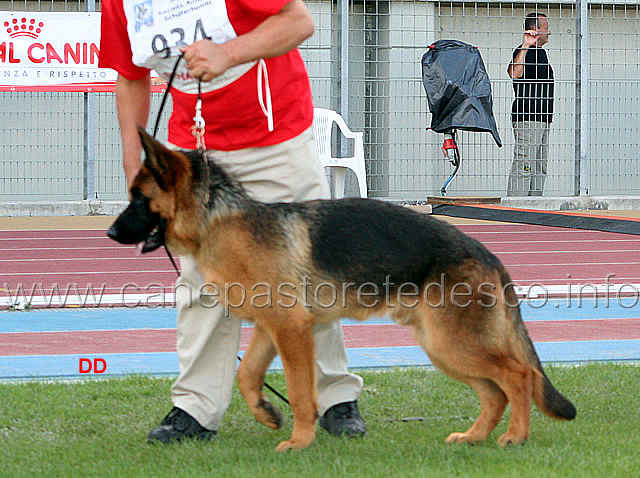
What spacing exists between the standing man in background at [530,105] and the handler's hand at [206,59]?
39.5 feet

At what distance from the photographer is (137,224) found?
387 cm

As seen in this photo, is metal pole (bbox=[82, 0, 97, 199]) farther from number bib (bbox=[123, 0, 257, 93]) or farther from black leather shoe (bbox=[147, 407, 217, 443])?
black leather shoe (bbox=[147, 407, 217, 443])

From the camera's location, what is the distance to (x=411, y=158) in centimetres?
1565

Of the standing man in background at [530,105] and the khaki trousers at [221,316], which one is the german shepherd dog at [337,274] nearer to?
the khaki trousers at [221,316]

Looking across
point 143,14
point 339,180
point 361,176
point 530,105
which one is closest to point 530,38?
point 530,105

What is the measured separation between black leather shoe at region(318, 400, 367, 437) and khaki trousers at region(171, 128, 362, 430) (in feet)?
0.11

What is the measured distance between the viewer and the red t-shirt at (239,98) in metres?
4.24

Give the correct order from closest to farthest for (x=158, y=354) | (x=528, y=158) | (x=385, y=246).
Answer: (x=385, y=246) < (x=158, y=354) < (x=528, y=158)

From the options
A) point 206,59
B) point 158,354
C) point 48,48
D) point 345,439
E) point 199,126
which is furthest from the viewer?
point 48,48

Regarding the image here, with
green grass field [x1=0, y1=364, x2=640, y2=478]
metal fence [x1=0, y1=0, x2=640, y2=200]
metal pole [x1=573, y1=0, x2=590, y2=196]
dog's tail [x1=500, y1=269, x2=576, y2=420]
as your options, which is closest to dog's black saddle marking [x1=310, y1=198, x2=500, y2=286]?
dog's tail [x1=500, y1=269, x2=576, y2=420]

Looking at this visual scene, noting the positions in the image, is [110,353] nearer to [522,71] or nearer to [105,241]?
[105,241]

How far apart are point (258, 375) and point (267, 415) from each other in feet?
0.61

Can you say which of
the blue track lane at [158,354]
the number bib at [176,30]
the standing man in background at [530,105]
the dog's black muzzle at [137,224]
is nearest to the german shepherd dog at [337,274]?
the dog's black muzzle at [137,224]

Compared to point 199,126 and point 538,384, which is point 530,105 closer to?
point 538,384
